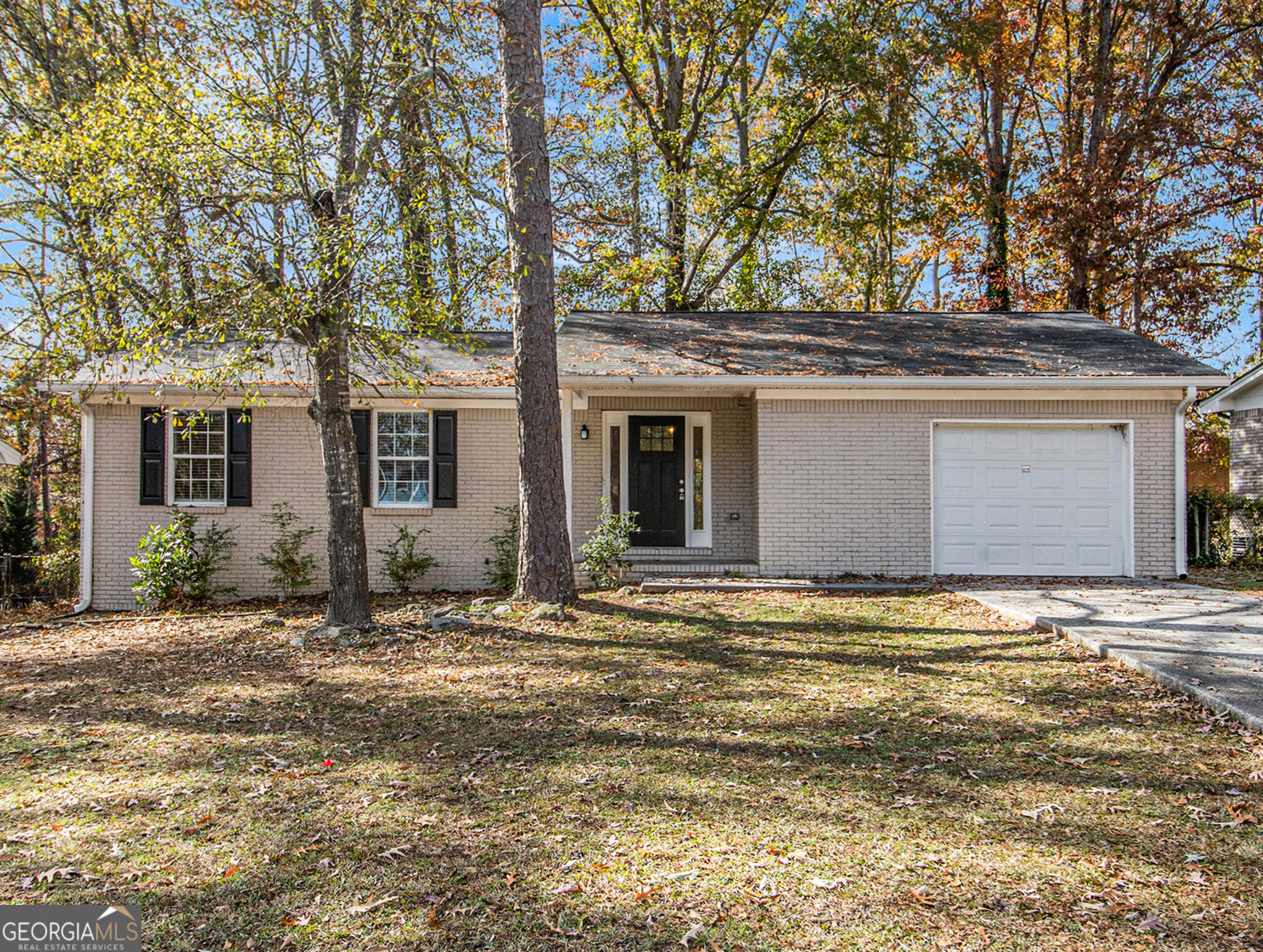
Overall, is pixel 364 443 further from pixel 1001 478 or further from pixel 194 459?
pixel 1001 478

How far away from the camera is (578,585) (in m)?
10.5

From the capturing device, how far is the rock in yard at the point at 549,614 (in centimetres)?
760

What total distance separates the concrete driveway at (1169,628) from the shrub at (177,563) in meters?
9.95

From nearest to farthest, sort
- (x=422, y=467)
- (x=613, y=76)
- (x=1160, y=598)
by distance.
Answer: (x=1160, y=598)
(x=422, y=467)
(x=613, y=76)

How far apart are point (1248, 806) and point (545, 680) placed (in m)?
4.13

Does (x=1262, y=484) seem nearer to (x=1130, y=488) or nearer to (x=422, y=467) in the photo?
(x=1130, y=488)

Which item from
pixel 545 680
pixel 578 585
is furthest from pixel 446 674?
pixel 578 585

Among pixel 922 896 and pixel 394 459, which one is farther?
pixel 394 459

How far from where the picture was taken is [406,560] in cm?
1088

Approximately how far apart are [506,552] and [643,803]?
7.49 m

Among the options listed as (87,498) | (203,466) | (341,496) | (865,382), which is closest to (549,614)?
(341,496)

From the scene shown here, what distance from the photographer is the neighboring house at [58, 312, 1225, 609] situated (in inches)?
415

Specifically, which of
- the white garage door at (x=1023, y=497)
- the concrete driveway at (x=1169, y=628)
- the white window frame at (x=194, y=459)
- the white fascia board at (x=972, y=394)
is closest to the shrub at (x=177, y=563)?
the white window frame at (x=194, y=459)

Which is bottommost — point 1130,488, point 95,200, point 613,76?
point 1130,488
